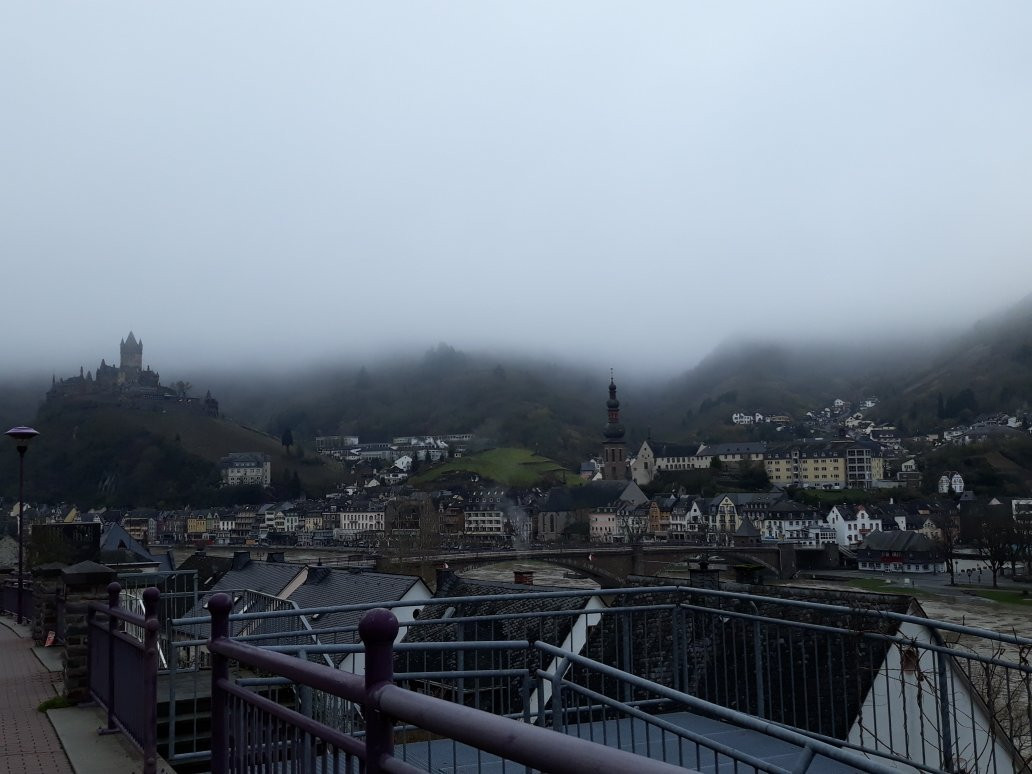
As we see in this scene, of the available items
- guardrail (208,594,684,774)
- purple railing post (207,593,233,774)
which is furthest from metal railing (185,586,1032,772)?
guardrail (208,594,684,774)

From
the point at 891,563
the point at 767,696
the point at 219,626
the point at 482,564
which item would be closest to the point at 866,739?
the point at 767,696

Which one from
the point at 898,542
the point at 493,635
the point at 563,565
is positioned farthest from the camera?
the point at 898,542

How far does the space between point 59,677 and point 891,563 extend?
312ft

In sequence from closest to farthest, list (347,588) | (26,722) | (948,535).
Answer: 1. (26,722)
2. (347,588)
3. (948,535)

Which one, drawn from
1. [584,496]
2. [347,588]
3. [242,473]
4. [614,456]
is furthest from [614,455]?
[347,588]

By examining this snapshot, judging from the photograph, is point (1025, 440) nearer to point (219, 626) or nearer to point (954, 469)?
point (954, 469)

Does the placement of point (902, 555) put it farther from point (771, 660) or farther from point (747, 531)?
point (771, 660)

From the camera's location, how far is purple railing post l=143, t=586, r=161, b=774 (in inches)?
236

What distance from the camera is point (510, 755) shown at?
1.99 m

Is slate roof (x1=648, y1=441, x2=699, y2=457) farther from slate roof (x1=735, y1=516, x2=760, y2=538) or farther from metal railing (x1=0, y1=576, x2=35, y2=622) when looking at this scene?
metal railing (x1=0, y1=576, x2=35, y2=622)

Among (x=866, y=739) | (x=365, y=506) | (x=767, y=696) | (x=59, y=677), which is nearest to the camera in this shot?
(x=767, y=696)

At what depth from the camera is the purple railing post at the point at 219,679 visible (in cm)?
363

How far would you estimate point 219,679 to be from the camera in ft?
12.3

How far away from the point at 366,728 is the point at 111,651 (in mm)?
6026
